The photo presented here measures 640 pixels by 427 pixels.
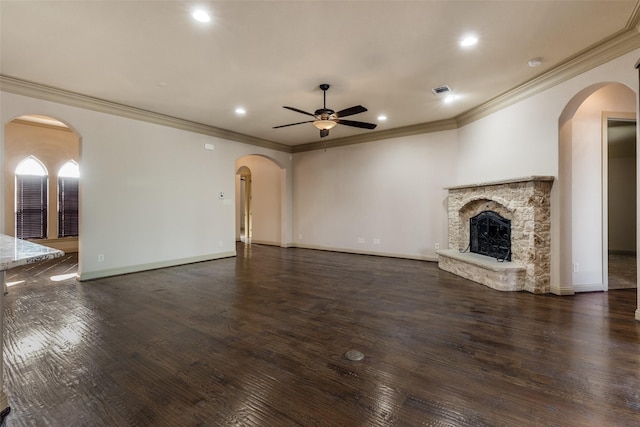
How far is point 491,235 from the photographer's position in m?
5.02

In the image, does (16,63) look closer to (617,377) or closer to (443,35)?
(443,35)

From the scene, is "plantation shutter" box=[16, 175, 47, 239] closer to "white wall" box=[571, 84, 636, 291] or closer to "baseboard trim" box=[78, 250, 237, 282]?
"baseboard trim" box=[78, 250, 237, 282]

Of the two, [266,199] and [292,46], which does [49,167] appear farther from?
[292,46]

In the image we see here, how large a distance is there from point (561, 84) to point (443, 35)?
2.10 metres

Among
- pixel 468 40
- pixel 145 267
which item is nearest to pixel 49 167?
pixel 145 267

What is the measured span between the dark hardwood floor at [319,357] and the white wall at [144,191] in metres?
1.14

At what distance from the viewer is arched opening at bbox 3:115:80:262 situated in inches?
265

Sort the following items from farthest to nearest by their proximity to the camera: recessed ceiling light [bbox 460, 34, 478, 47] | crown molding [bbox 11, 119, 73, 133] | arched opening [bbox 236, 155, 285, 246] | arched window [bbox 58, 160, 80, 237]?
arched opening [bbox 236, 155, 285, 246] < arched window [bbox 58, 160, 80, 237] < crown molding [bbox 11, 119, 73, 133] < recessed ceiling light [bbox 460, 34, 478, 47]

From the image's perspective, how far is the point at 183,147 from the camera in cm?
619

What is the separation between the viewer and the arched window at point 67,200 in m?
7.49

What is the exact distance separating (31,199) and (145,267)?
4183 millimetres

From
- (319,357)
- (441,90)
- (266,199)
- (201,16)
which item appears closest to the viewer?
(319,357)

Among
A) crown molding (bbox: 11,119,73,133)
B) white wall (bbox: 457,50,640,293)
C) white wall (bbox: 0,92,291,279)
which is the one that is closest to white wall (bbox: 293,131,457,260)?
white wall (bbox: 457,50,640,293)

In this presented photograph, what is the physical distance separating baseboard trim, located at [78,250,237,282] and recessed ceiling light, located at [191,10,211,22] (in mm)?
4504
